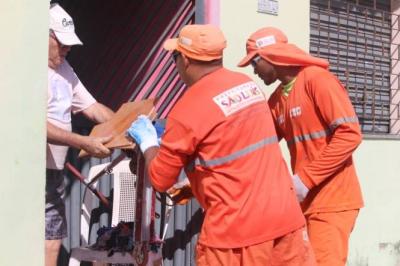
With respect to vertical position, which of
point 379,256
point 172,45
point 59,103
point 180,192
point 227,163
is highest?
point 172,45

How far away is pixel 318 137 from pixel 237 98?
987 millimetres

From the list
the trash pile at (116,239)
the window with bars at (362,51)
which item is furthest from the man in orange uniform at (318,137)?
the window with bars at (362,51)

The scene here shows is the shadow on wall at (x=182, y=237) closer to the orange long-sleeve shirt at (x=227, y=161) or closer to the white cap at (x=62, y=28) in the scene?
the white cap at (x=62, y=28)

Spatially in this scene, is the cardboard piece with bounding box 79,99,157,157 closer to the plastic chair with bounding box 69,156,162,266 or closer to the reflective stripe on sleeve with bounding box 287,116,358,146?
the plastic chair with bounding box 69,156,162,266

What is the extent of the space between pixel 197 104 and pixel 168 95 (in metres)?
2.30

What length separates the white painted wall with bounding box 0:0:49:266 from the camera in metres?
3.64

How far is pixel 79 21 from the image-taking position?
655cm

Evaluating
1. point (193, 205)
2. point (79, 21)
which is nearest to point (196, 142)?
point (193, 205)

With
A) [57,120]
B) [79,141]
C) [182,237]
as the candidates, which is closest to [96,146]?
[79,141]

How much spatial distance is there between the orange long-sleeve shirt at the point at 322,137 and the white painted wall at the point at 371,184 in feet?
5.06

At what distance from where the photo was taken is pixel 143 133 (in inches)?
149

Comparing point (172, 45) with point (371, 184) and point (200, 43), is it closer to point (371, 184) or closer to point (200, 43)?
point (200, 43)

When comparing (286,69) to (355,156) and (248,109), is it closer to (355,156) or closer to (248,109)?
(248,109)

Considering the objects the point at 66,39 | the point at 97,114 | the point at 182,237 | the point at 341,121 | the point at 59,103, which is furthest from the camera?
the point at 182,237
